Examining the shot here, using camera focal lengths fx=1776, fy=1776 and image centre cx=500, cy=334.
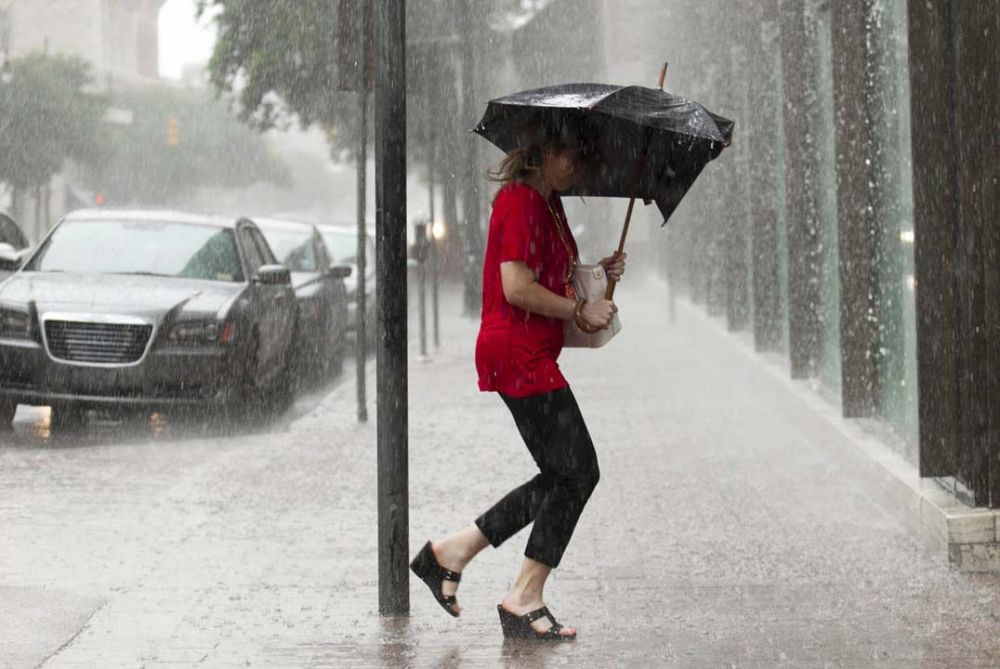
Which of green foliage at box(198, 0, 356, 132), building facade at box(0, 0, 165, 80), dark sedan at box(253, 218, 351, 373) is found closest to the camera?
dark sedan at box(253, 218, 351, 373)

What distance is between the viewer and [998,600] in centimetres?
660

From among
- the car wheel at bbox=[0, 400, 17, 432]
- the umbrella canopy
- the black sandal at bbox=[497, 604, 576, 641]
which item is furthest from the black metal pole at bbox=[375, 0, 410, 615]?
the car wheel at bbox=[0, 400, 17, 432]

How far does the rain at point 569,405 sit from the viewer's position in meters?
6.03

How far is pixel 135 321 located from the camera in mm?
12109

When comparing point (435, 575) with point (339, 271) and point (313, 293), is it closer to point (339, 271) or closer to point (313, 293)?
Answer: point (339, 271)

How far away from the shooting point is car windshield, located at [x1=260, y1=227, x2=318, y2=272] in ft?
62.3

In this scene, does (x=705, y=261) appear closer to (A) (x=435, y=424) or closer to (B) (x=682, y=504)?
(A) (x=435, y=424)

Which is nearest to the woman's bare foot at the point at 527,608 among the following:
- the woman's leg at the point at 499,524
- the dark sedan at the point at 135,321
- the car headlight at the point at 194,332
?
the woman's leg at the point at 499,524

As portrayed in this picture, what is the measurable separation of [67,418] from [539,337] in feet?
24.9

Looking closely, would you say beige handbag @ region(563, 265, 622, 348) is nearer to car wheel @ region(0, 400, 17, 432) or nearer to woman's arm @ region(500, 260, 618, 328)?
woman's arm @ region(500, 260, 618, 328)

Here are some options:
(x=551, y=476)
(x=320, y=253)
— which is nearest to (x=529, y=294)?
(x=551, y=476)

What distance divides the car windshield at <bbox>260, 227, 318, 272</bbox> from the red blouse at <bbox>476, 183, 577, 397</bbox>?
42.1 ft

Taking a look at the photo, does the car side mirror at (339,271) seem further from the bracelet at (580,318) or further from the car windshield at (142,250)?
the bracelet at (580,318)

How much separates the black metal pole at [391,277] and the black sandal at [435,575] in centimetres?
13
